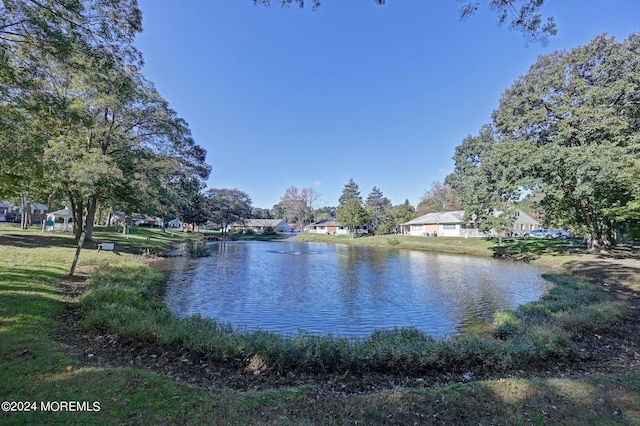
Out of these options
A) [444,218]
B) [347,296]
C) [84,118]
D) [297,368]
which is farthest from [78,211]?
[444,218]

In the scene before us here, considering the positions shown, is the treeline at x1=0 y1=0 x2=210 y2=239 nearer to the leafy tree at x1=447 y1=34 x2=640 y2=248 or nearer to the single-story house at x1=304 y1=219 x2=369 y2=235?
the leafy tree at x1=447 y1=34 x2=640 y2=248

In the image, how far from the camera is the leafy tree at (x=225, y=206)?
55800 mm

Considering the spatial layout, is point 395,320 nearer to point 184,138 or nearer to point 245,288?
point 245,288

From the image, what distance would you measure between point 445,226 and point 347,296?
40.2 meters

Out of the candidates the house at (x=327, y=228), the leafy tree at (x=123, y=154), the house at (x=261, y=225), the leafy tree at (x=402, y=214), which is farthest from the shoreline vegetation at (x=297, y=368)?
the house at (x=261, y=225)

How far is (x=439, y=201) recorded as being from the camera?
65875 mm

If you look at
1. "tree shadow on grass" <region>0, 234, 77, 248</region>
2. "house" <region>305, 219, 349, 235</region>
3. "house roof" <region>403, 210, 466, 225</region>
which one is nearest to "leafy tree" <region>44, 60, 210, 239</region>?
"tree shadow on grass" <region>0, 234, 77, 248</region>

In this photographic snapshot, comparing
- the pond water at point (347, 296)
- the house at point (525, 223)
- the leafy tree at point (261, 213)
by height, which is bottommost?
the pond water at point (347, 296)

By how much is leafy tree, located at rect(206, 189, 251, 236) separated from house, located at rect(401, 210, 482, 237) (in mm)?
32251

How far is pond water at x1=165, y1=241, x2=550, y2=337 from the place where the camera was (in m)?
9.17

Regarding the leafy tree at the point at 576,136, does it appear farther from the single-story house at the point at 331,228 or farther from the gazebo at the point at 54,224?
the single-story house at the point at 331,228

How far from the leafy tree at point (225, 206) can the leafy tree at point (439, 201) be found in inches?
1433

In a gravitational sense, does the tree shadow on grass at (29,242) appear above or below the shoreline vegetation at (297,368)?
above

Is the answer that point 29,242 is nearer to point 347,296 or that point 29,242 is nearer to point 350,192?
point 347,296
